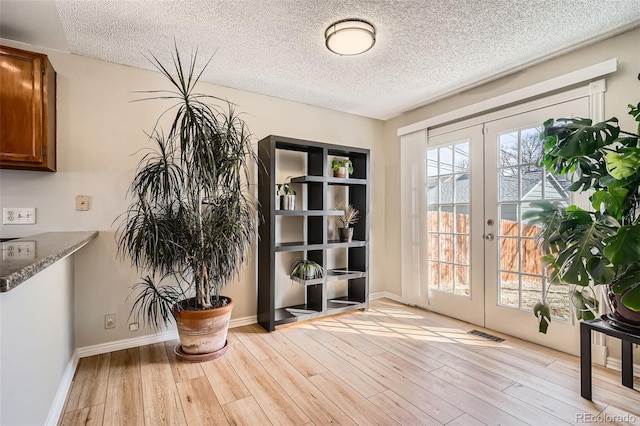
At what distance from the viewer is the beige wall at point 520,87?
2.19 m

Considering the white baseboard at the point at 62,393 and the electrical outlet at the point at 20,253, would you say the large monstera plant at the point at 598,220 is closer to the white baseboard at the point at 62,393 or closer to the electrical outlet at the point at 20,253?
the electrical outlet at the point at 20,253

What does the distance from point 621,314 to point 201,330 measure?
2.76 meters

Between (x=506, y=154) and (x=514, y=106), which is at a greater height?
(x=514, y=106)

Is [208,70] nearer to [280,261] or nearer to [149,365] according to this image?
[280,261]

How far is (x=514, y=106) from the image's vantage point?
2838 mm

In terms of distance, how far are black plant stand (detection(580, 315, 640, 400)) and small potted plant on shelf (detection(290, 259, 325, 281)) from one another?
6.97 feet

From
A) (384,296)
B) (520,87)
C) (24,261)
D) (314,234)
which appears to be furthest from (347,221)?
(24,261)

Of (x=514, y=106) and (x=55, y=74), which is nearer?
(x=55, y=74)

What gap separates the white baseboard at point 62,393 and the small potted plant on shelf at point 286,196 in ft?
6.58

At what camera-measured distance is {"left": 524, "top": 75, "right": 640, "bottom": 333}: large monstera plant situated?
156 cm

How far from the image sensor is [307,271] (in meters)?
3.23

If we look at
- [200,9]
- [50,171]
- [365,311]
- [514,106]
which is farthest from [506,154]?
[50,171]

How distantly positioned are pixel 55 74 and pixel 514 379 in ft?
13.3

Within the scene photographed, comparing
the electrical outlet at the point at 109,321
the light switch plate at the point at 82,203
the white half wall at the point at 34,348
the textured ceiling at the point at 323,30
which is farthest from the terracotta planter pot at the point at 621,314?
the light switch plate at the point at 82,203
